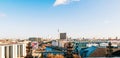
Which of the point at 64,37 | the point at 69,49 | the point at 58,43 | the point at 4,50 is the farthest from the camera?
the point at 64,37

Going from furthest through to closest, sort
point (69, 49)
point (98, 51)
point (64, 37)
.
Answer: point (64, 37), point (98, 51), point (69, 49)

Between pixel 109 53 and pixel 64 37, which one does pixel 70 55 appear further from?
pixel 64 37

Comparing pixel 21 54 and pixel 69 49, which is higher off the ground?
pixel 69 49

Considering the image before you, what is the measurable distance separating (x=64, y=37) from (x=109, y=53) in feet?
482

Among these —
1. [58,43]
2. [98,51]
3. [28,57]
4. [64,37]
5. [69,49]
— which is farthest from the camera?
[64,37]

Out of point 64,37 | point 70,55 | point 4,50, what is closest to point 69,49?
point 70,55

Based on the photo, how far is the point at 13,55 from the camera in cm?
5525

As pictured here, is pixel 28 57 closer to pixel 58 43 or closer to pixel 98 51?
pixel 98 51

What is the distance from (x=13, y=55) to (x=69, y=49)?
43.5 meters

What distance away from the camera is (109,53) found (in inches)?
571

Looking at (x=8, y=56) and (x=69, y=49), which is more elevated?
(x=69, y=49)

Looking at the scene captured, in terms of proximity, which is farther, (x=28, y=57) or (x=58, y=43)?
(x=58, y=43)

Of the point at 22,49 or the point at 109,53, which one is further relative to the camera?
the point at 22,49

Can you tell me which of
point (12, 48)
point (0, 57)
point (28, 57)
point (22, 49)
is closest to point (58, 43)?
point (22, 49)
